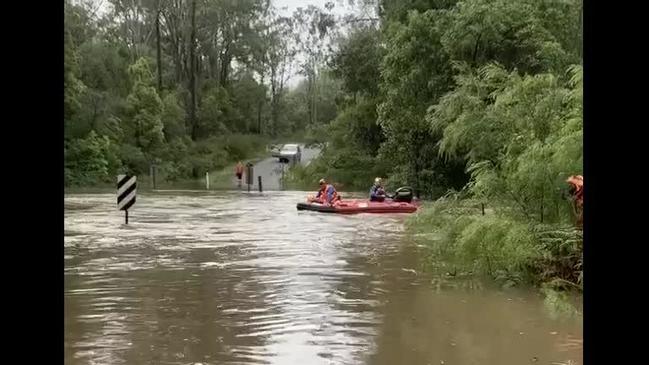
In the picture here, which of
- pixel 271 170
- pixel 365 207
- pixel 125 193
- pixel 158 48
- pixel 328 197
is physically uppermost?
pixel 158 48

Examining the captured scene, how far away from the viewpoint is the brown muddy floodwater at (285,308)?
703 cm

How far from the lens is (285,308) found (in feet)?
29.4

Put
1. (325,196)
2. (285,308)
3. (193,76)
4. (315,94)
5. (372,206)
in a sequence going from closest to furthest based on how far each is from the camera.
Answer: (285,308)
(372,206)
(325,196)
(193,76)
(315,94)

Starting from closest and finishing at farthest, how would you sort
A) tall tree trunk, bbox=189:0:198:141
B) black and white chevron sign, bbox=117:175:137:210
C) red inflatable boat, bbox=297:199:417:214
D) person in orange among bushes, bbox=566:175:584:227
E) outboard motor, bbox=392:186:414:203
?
person in orange among bushes, bbox=566:175:584:227, black and white chevron sign, bbox=117:175:137:210, red inflatable boat, bbox=297:199:417:214, outboard motor, bbox=392:186:414:203, tall tree trunk, bbox=189:0:198:141

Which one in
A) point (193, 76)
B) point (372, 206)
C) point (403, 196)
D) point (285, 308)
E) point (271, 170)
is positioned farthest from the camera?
point (193, 76)

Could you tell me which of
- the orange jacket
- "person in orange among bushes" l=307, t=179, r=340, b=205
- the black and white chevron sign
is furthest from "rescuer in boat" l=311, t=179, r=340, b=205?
the orange jacket

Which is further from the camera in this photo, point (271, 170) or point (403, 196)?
point (271, 170)

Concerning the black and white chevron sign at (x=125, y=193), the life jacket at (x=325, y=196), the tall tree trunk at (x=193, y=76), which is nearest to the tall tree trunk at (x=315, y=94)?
the tall tree trunk at (x=193, y=76)

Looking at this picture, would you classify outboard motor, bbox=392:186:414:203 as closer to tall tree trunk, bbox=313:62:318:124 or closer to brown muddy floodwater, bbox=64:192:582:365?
brown muddy floodwater, bbox=64:192:582:365

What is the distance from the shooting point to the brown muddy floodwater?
7.03m

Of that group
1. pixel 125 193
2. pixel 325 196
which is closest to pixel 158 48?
pixel 325 196

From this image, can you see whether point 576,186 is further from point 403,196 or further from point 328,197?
point 328,197

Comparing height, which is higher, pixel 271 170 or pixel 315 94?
pixel 315 94
